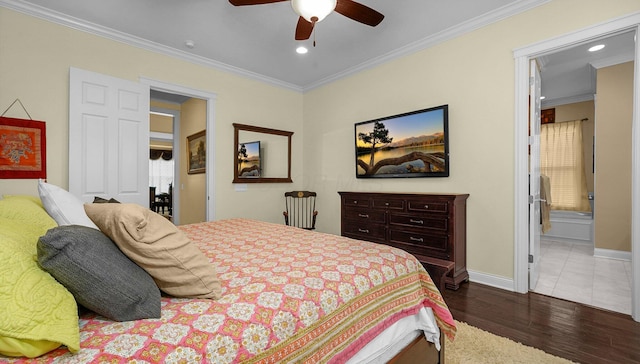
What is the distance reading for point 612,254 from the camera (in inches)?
163

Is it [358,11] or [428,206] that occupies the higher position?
[358,11]

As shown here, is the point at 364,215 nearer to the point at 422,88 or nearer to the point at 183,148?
the point at 422,88

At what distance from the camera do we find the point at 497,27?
3.01 m

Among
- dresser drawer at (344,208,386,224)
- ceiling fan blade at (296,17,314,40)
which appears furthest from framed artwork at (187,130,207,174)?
ceiling fan blade at (296,17,314,40)

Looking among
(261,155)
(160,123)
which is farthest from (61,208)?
(160,123)

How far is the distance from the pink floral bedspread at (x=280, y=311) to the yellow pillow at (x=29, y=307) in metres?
0.05

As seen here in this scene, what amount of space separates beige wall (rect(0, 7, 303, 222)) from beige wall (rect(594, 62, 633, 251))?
16.5 ft

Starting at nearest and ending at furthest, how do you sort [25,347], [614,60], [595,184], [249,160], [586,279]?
1. [25,347]
2. [586,279]
3. [614,60]
4. [595,184]
5. [249,160]

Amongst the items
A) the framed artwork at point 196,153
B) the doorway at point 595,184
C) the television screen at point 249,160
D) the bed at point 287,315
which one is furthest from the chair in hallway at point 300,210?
the doorway at point 595,184

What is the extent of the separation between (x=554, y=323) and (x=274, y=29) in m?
3.90

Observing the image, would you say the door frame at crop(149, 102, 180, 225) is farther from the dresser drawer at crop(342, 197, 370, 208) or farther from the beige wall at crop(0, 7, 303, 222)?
the dresser drawer at crop(342, 197, 370, 208)

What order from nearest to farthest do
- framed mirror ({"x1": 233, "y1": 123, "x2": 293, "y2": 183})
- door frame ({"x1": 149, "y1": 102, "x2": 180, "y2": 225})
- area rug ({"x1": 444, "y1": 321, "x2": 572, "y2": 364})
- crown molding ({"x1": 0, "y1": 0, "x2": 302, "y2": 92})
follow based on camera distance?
area rug ({"x1": 444, "y1": 321, "x2": 572, "y2": 364}) → crown molding ({"x1": 0, "y1": 0, "x2": 302, "y2": 92}) → framed mirror ({"x1": 233, "y1": 123, "x2": 293, "y2": 183}) → door frame ({"x1": 149, "y1": 102, "x2": 180, "y2": 225})

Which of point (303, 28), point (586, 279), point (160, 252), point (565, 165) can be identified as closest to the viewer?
point (160, 252)

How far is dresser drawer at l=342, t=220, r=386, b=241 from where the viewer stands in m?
3.56
